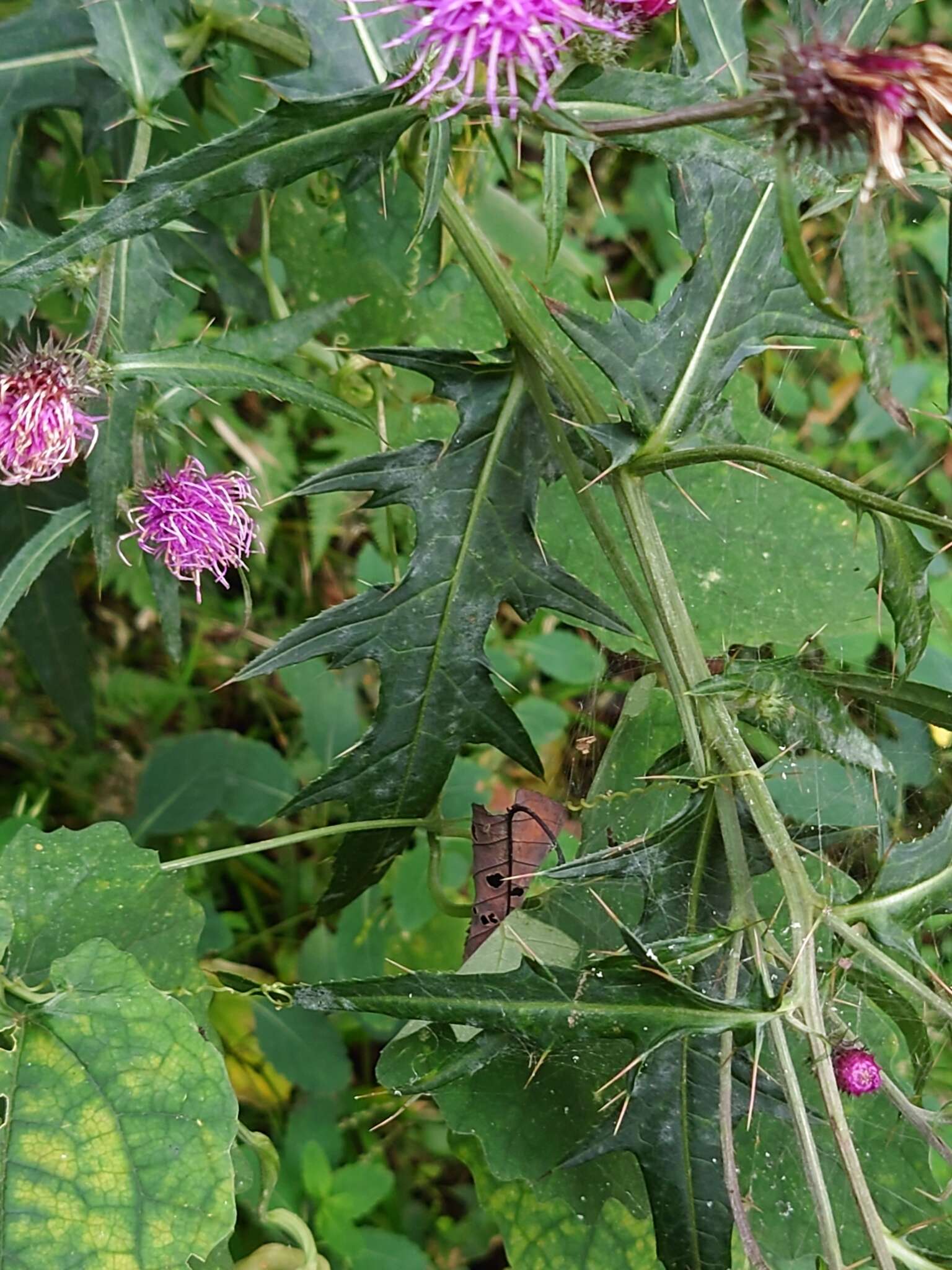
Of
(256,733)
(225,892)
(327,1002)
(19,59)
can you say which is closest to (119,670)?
(256,733)

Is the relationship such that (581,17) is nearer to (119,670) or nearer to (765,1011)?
(765,1011)

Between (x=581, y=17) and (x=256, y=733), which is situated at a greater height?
(x=581, y=17)

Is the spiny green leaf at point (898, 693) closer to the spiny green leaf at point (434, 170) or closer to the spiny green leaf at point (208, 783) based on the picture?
the spiny green leaf at point (434, 170)

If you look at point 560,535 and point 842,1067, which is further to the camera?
point 560,535

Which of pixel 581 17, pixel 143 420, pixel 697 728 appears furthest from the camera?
Result: pixel 143 420

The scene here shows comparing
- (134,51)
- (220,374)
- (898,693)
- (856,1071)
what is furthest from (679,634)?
(134,51)

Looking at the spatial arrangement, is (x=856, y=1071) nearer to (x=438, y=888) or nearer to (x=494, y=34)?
(x=438, y=888)
